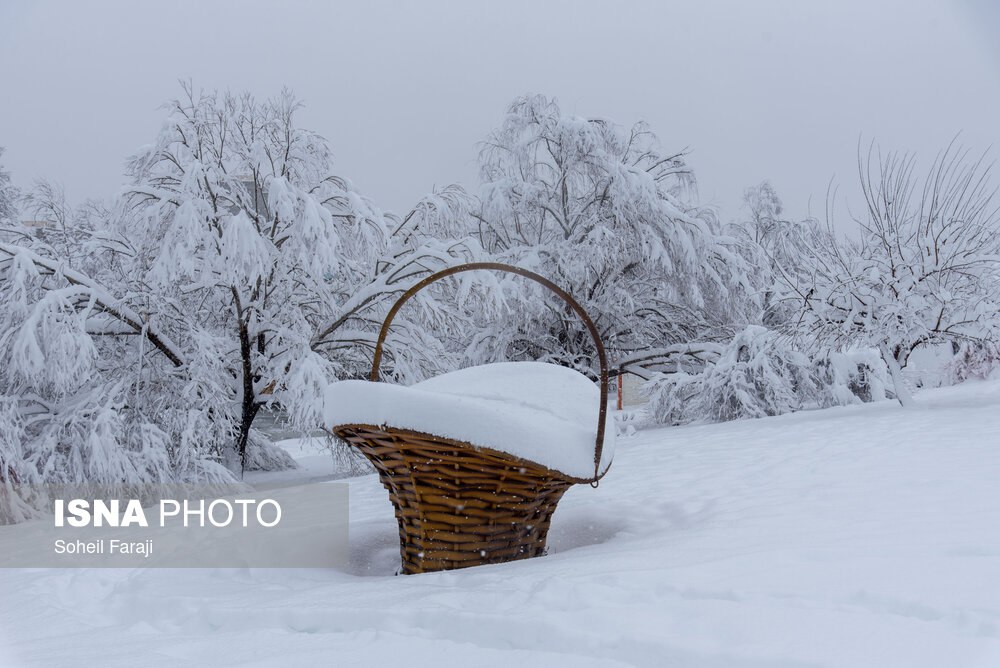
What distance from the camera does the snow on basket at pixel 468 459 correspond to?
1808 mm

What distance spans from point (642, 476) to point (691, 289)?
477cm

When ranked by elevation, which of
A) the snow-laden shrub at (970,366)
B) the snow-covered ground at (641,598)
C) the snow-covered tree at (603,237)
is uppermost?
the snow-covered tree at (603,237)

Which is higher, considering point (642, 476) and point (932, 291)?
point (932, 291)

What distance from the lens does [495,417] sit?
182 cm

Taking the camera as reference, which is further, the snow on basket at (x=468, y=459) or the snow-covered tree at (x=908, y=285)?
the snow-covered tree at (x=908, y=285)

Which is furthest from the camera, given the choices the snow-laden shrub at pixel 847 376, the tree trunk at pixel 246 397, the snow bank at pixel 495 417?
the snow-laden shrub at pixel 847 376

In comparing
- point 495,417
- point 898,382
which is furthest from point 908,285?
point 495,417

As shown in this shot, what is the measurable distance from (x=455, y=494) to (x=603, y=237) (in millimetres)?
5844

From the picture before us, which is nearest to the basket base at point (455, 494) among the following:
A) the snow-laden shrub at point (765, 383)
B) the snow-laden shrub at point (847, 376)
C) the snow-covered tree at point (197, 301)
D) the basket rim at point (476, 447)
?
the basket rim at point (476, 447)

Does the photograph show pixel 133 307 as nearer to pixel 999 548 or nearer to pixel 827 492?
pixel 827 492

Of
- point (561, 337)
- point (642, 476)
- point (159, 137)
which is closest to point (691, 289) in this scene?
point (561, 337)

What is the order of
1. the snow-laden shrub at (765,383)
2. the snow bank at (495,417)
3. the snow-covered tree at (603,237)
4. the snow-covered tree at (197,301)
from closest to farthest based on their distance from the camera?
the snow bank at (495,417) < the snow-covered tree at (197,301) < the snow-laden shrub at (765,383) < the snow-covered tree at (603,237)

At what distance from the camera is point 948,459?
277cm

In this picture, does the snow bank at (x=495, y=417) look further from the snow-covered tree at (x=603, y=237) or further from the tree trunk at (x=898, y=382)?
the snow-covered tree at (x=603, y=237)
